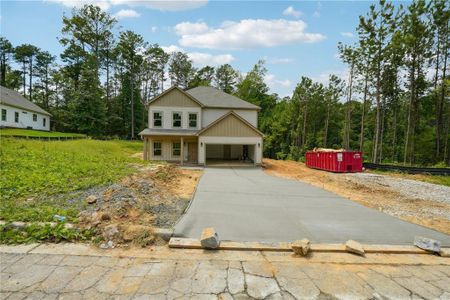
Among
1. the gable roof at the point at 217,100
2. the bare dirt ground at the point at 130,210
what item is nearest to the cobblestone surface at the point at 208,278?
the bare dirt ground at the point at 130,210

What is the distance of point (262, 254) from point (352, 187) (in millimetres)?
9547

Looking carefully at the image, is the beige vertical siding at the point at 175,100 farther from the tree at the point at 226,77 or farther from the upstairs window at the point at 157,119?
Result: the tree at the point at 226,77

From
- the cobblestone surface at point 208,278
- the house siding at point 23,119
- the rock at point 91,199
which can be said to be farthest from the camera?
the house siding at point 23,119

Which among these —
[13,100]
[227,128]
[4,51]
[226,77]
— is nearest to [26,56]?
[4,51]


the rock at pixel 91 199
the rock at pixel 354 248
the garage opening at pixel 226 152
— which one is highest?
the garage opening at pixel 226 152

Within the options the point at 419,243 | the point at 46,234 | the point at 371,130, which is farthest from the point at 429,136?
the point at 46,234

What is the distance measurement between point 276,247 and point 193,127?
17.6m

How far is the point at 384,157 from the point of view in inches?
1471

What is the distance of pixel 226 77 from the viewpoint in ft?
165

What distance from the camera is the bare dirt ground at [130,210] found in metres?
4.26

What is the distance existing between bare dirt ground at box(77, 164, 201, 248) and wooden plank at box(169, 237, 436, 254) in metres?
0.56

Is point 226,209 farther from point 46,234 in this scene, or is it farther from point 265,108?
point 265,108

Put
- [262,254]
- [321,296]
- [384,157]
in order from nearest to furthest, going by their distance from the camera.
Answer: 1. [321,296]
2. [262,254]
3. [384,157]

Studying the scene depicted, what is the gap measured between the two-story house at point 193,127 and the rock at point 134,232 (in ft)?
47.1
